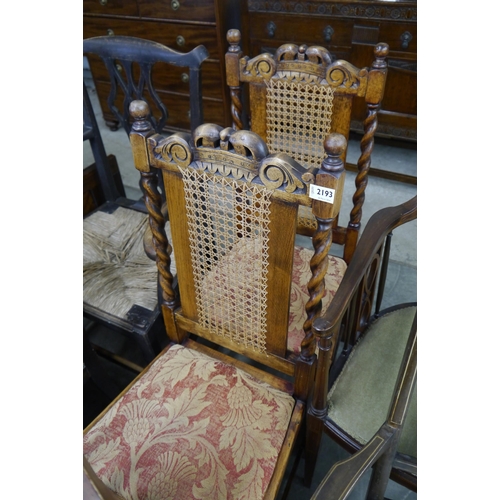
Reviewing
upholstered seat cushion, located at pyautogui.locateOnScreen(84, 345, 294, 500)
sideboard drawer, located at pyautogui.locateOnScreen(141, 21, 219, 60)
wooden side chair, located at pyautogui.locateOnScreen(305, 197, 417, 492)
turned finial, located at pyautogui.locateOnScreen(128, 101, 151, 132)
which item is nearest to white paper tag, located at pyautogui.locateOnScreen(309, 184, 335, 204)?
wooden side chair, located at pyautogui.locateOnScreen(305, 197, 417, 492)

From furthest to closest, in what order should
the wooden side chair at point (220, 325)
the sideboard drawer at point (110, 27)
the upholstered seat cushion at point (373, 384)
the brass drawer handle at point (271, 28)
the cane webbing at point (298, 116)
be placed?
the sideboard drawer at point (110, 27) → the brass drawer handle at point (271, 28) → the cane webbing at point (298, 116) → the upholstered seat cushion at point (373, 384) → the wooden side chair at point (220, 325)

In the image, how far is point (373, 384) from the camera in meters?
0.94

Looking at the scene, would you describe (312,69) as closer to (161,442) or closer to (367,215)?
(161,442)

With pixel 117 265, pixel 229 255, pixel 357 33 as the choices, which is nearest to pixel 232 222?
pixel 229 255

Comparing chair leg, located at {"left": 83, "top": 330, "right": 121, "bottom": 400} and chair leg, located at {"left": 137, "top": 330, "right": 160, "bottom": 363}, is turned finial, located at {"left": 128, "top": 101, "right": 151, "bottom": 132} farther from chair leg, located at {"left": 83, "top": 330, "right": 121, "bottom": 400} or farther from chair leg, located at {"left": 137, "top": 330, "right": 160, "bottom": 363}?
chair leg, located at {"left": 83, "top": 330, "right": 121, "bottom": 400}

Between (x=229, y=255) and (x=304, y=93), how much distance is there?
545mm

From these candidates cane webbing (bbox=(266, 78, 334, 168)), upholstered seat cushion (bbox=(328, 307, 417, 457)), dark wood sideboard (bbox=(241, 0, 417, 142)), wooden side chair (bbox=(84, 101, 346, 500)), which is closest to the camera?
wooden side chair (bbox=(84, 101, 346, 500))

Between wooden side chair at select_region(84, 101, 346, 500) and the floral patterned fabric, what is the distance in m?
0.12

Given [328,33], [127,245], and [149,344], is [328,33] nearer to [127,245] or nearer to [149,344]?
[127,245]

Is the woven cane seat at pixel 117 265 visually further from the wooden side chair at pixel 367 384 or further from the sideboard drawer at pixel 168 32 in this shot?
the sideboard drawer at pixel 168 32

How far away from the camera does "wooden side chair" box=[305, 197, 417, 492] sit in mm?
639

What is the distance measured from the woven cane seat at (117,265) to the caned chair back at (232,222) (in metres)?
0.28

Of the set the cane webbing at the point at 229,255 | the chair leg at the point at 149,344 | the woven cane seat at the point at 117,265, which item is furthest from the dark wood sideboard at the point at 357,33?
the chair leg at the point at 149,344

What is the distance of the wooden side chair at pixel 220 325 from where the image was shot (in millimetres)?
695
